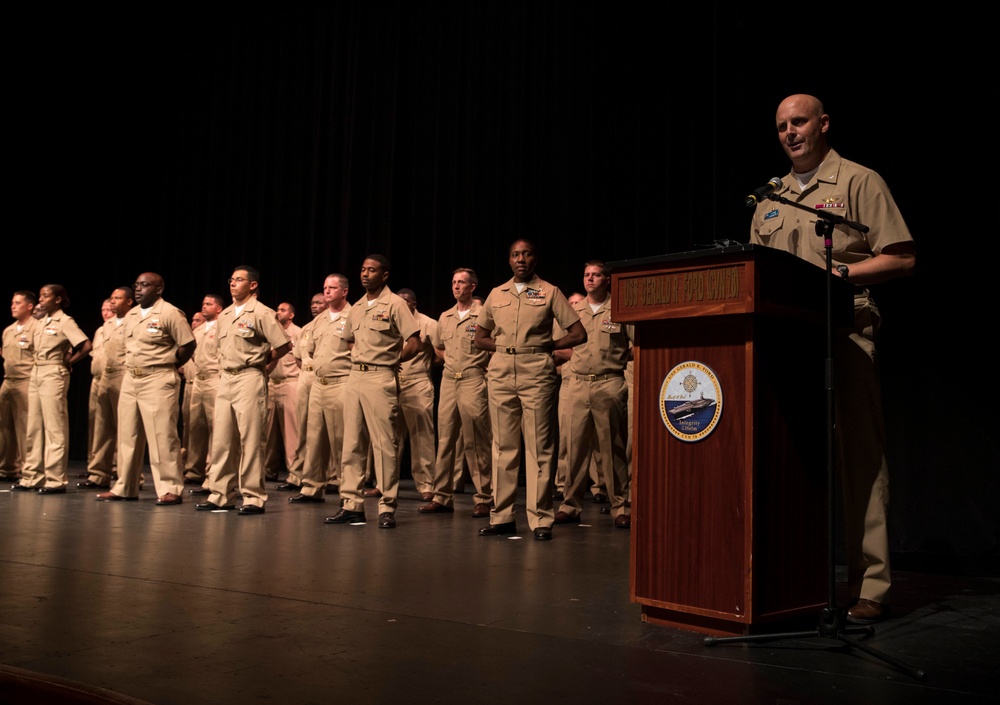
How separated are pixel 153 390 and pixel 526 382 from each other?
3218 mm

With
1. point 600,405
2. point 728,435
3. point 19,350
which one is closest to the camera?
point 728,435

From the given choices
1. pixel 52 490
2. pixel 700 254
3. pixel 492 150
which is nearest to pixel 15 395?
pixel 52 490

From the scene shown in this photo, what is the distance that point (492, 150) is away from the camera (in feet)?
29.2

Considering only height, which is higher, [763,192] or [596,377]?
[763,192]

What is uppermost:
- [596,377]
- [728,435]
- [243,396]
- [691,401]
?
[596,377]

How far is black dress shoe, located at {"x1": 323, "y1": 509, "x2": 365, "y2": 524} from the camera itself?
5652 mm

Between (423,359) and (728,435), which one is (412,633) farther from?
(423,359)

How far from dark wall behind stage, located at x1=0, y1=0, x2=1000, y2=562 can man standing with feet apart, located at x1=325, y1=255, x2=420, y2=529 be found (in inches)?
98.2

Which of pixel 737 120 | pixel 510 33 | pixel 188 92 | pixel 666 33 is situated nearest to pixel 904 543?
pixel 737 120

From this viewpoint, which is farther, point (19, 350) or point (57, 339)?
point (19, 350)

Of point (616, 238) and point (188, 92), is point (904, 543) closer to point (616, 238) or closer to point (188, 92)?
point (616, 238)

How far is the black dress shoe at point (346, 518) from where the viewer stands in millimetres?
5652

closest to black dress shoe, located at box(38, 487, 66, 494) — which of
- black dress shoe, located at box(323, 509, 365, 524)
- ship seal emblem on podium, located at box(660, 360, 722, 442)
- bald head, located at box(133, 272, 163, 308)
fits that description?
bald head, located at box(133, 272, 163, 308)

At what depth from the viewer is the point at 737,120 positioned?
6.36 meters
